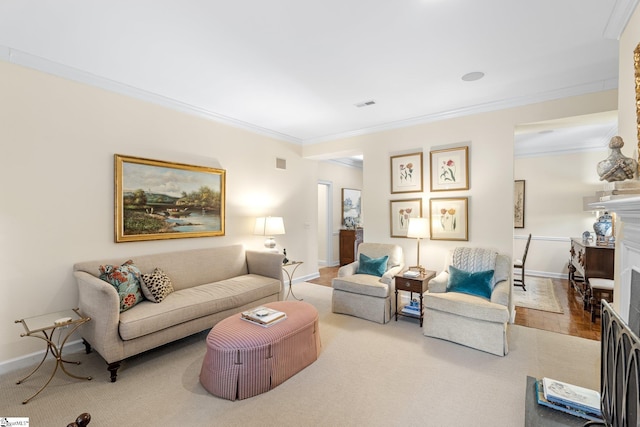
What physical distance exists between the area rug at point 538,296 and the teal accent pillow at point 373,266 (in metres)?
2.14

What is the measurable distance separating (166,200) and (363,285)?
2.70 m

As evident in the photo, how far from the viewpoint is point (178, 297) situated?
2.98 meters

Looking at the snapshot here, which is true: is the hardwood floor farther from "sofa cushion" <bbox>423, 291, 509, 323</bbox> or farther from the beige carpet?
"sofa cushion" <bbox>423, 291, 509, 323</bbox>

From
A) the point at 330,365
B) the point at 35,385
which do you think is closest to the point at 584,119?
the point at 330,365

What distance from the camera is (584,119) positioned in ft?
10.8

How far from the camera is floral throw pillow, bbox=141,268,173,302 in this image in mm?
2852

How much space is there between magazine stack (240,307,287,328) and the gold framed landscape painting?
1717mm

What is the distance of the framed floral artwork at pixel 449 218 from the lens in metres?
3.85

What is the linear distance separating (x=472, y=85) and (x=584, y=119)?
142 cm

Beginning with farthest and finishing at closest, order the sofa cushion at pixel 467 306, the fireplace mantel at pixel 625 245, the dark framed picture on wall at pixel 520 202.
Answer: the dark framed picture on wall at pixel 520 202, the sofa cushion at pixel 467 306, the fireplace mantel at pixel 625 245

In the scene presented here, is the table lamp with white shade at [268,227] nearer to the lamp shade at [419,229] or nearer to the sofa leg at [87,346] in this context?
the lamp shade at [419,229]

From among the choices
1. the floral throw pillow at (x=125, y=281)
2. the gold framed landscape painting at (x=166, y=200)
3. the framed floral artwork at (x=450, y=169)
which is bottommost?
the floral throw pillow at (x=125, y=281)

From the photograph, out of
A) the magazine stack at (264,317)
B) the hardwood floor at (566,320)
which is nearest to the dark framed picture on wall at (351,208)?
the hardwood floor at (566,320)

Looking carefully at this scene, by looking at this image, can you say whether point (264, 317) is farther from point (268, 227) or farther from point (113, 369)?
point (268, 227)
